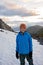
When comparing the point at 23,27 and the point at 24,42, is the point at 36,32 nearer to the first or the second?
the point at 24,42

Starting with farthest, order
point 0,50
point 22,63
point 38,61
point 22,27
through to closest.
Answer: point 0,50
point 38,61
point 22,63
point 22,27

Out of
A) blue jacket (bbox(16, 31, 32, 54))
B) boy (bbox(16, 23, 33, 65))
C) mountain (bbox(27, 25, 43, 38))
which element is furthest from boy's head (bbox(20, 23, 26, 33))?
mountain (bbox(27, 25, 43, 38))

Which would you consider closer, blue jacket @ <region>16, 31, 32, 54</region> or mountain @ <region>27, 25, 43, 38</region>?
blue jacket @ <region>16, 31, 32, 54</region>

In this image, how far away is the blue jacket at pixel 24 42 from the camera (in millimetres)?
9367

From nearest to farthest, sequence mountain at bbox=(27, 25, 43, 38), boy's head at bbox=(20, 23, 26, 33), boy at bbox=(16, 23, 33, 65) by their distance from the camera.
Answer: boy's head at bbox=(20, 23, 26, 33)
boy at bbox=(16, 23, 33, 65)
mountain at bbox=(27, 25, 43, 38)

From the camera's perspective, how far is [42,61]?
45.2 feet

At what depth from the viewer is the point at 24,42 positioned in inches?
370

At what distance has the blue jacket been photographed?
9.37 meters

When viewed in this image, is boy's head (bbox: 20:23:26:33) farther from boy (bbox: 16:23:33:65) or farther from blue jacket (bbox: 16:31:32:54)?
blue jacket (bbox: 16:31:32:54)

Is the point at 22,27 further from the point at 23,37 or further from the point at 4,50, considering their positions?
the point at 4,50

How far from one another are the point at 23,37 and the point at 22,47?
0.40m

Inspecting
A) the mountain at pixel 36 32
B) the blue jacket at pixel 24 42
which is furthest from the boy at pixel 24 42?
the mountain at pixel 36 32

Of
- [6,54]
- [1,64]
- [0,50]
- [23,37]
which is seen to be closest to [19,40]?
[23,37]

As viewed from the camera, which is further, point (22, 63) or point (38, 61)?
point (38, 61)
